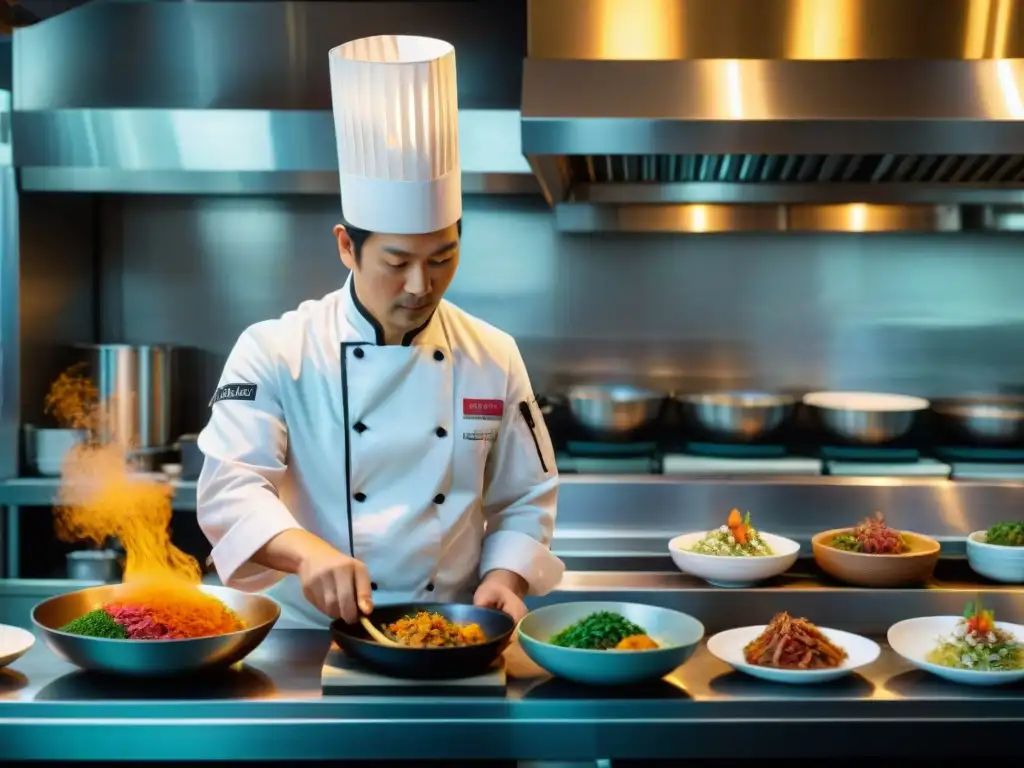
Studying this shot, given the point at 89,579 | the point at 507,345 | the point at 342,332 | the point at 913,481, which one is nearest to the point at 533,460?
the point at 507,345

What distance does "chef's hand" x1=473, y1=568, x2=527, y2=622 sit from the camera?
2.15 m

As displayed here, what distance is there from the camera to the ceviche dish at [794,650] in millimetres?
1920

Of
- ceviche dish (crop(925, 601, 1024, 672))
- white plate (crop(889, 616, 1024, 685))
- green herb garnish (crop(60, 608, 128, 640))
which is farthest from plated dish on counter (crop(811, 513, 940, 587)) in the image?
green herb garnish (crop(60, 608, 128, 640))

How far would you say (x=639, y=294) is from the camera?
4.37 meters

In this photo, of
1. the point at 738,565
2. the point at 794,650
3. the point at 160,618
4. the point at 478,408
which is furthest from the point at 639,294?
the point at 160,618

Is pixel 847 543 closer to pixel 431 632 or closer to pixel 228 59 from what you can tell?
pixel 431 632

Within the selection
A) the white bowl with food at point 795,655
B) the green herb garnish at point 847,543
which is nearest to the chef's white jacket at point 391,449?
the white bowl with food at point 795,655

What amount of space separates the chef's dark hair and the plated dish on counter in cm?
127

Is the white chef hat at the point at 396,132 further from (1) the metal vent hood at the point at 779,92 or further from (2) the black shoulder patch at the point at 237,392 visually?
(1) the metal vent hood at the point at 779,92

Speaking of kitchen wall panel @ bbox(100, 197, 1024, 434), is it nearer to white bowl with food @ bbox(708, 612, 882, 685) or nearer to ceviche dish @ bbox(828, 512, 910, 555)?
ceviche dish @ bbox(828, 512, 910, 555)

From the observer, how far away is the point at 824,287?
434cm

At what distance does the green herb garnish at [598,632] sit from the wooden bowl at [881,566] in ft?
3.11

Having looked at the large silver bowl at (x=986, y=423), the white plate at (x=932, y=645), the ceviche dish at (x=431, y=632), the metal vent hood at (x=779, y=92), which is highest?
the metal vent hood at (x=779, y=92)

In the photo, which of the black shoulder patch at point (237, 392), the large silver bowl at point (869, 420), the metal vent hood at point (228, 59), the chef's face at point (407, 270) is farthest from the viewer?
the metal vent hood at point (228, 59)
